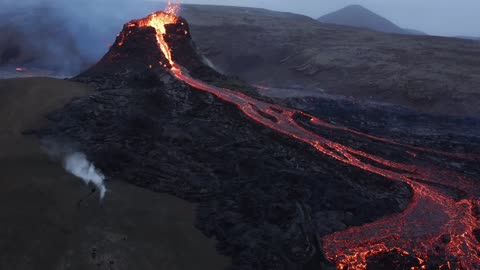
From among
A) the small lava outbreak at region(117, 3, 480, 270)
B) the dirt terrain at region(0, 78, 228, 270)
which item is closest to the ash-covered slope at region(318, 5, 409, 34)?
the small lava outbreak at region(117, 3, 480, 270)

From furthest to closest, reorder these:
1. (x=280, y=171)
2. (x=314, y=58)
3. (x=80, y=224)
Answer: (x=314, y=58) < (x=280, y=171) < (x=80, y=224)

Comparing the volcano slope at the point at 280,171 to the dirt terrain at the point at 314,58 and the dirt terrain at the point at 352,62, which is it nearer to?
the dirt terrain at the point at 352,62

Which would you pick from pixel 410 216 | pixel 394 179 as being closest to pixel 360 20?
pixel 394 179

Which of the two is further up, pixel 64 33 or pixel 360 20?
pixel 360 20

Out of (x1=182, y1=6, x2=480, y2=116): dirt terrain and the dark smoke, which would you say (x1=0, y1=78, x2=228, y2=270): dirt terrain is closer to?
(x1=182, y1=6, x2=480, y2=116): dirt terrain

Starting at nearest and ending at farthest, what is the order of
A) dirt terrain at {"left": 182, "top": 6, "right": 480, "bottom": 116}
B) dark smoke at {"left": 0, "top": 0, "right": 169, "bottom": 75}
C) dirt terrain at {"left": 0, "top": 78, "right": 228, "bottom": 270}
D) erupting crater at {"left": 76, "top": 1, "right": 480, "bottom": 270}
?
dirt terrain at {"left": 0, "top": 78, "right": 228, "bottom": 270} < erupting crater at {"left": 76, "top": 1, "right": 480, "bottom": 270} < dirt terrain at {"left": 182, "top": 6, "right": 480, "bottom": 116} < dark smoke at {"left": 0, "top": 0, "right": 169, "bottom": 75}

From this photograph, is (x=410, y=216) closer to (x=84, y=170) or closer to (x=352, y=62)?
(x=84, y=170)

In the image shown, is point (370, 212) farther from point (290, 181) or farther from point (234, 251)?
point (234, 251)

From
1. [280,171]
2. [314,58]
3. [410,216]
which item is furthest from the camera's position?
[314,58]

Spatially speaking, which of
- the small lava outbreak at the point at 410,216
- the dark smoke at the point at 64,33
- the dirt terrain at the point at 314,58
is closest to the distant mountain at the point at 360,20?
the dirt terrain at the point at 314,58
